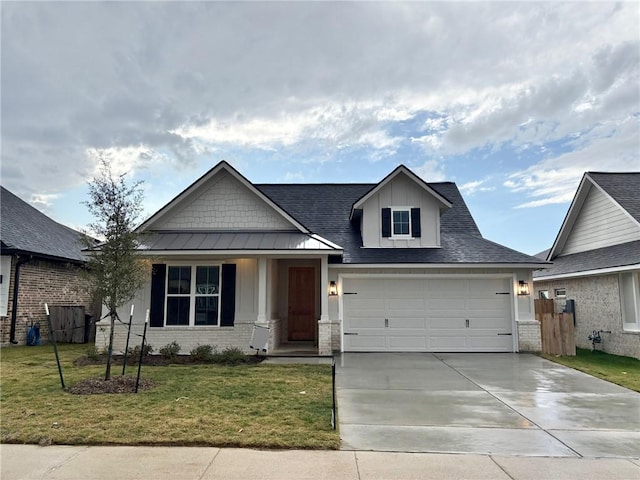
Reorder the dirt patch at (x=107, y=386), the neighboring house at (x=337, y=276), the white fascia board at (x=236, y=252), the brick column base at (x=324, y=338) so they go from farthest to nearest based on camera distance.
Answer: the neighboring house at (x=337, y=276)
the brick column base at (x=324, y=338)
the white fascia board at (x=236, y=252)
the dirt patch at (x=107, y=386)

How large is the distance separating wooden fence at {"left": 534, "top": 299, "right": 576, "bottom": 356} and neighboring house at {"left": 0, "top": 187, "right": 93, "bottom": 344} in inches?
552

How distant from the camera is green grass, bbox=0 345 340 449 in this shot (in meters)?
4.99

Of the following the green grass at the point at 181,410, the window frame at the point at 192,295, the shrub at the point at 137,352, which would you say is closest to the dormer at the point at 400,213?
the window frame at the point at 192,295

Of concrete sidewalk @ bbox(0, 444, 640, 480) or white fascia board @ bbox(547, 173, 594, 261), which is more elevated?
white fascia board @ bbox(547, 173, 594, 261)

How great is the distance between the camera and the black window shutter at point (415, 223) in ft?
46.3

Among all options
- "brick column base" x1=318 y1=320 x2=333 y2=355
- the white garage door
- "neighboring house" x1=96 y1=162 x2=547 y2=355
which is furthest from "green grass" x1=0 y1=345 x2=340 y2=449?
the white garage door

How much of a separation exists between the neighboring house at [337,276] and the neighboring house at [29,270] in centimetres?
300

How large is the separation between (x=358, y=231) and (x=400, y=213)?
1797mm

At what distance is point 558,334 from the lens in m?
12.9

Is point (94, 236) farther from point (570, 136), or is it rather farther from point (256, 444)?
point (570, 136)

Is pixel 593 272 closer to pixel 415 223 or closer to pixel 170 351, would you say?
pixel 415 223

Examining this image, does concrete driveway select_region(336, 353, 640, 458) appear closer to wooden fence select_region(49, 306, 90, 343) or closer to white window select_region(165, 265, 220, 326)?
white window select_region(165, 265, 220, 326)

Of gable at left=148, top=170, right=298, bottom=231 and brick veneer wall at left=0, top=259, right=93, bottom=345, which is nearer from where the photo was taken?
gable at left=148, top=170, right=298, bottom=231

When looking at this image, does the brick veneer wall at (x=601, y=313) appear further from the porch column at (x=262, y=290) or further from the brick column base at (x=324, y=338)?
the porch column at (x=262, y=290)
